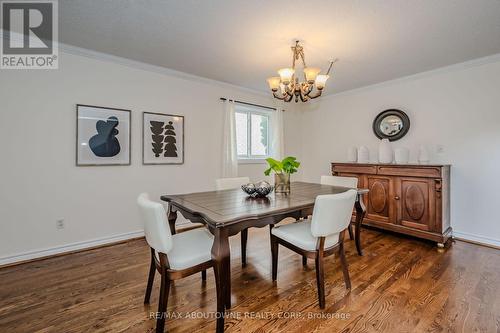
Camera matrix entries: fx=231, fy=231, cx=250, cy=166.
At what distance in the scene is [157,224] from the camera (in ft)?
4.57

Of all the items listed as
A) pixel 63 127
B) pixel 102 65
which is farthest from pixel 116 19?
pixel 63 127

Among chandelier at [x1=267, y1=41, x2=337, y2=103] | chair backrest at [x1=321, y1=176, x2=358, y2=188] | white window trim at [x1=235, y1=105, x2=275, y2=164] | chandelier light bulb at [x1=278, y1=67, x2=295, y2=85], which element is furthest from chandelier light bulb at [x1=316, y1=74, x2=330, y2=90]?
white window trim at [x1=235, y1=105, x2=275, y2=164]

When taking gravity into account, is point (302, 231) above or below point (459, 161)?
below

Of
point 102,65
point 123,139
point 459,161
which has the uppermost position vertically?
point 102,65

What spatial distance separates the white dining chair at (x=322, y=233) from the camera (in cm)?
167

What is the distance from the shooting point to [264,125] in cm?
457

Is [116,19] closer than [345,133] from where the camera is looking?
Yes

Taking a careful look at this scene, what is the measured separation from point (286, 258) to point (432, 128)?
9.13 ft

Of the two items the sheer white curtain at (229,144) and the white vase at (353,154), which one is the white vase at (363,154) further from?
the sheer white curtain at (229,144)

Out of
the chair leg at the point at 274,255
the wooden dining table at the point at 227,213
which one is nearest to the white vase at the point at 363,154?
the wooden dining table at the point at 227,213

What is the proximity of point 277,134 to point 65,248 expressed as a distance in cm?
353

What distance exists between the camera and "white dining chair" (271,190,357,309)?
1674 mm

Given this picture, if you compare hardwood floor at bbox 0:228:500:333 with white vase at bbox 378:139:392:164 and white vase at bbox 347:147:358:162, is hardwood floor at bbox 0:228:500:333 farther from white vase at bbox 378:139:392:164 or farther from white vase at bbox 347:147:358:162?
white vase at bbox 347:147:358:162

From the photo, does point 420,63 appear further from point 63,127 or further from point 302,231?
point 63,127
